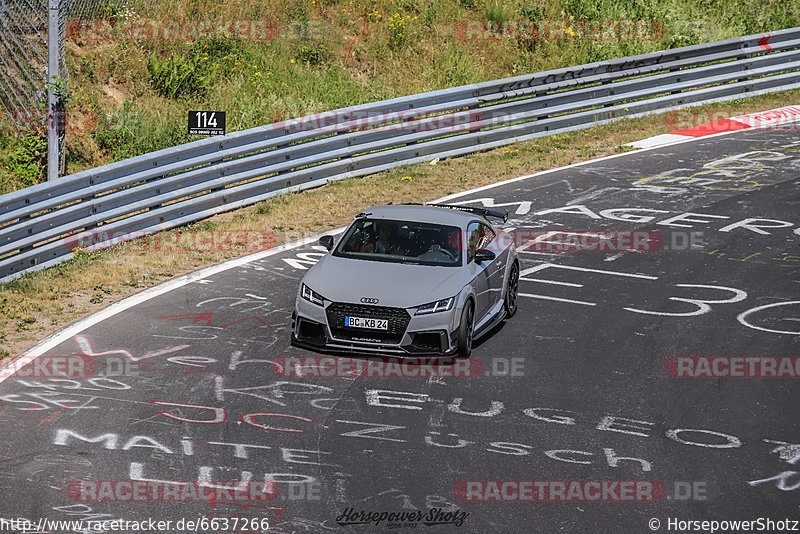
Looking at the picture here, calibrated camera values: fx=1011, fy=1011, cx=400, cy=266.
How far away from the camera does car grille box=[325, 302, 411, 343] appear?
1068 cm

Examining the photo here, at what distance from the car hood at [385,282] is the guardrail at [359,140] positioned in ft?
14.9

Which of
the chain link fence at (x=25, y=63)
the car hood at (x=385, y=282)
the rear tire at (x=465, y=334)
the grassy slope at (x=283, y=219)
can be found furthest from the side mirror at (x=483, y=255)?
the chain link fence at (x=25, y=63)

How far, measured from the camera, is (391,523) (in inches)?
296

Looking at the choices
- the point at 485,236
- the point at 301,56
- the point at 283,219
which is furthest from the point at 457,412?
the point at 301,56

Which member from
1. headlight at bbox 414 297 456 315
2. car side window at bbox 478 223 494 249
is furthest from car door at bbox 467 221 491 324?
headlight at bbox 414 297 456 315

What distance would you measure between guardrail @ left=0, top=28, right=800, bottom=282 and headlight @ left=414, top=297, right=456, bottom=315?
5907mm

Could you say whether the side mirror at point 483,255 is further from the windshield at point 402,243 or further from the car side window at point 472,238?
the windshield at point 402,243

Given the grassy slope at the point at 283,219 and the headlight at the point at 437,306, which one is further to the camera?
the grassy slope at the point at 283,219

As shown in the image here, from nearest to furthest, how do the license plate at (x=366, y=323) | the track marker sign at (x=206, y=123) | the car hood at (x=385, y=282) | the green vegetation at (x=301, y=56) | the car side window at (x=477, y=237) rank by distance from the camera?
the license plate at (x=366, y=323) → the car hood at (x=385, y=282) → the car side window at (x=477, y=237) → the track marker sign at (x=206, y=123) → the green vegetation at (x=301, y=56)

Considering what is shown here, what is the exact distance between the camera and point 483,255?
1171cm

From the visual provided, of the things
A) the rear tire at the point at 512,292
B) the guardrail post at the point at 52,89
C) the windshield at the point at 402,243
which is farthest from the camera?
the guardrail post at the point at 52,89

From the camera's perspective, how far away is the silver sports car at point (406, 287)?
10711 millimetres

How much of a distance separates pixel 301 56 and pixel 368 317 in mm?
A: 14454

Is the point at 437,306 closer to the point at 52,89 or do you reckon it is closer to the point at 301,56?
the point at 52,89
